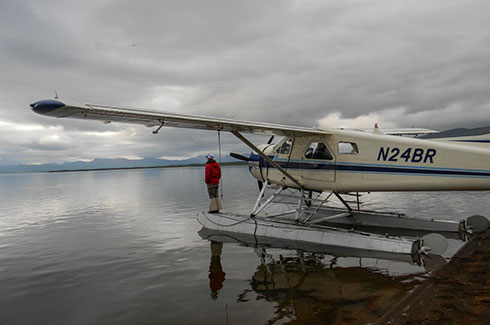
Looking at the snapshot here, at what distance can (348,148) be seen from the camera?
8008 millimetres

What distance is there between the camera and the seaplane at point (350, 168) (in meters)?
6.58

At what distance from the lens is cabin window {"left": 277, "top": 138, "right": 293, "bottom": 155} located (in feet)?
30.3

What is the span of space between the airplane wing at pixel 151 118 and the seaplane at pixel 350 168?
0.05 ft

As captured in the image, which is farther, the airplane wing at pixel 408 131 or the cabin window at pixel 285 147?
the airplane wing at pixel 408 131

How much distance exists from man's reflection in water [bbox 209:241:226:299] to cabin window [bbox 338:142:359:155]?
13.4 feet

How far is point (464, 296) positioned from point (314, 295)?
6.49 ft

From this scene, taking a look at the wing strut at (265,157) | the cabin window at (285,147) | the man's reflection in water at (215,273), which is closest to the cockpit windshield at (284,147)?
the cabin window at (285,147)

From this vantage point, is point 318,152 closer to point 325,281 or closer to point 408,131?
point 325,281

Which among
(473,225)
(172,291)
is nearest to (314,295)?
(172,291)

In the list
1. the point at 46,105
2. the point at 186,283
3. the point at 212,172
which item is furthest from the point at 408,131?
the point at 46,105

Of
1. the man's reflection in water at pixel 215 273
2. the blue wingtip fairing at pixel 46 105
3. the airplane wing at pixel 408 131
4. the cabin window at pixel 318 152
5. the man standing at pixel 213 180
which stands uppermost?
the blue wingtip fairing at pixel 46 105

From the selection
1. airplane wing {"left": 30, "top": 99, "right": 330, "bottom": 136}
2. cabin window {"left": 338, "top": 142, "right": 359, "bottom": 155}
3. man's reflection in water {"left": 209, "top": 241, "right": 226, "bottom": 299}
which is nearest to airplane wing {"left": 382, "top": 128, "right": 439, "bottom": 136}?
cabin window {"left": 338, "top": 142, "right": 359, "bottom": 155}

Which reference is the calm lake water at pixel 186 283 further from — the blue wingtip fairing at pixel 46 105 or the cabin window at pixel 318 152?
the blue wingtip fairing at pixel 46 105

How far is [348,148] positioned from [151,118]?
496cm
